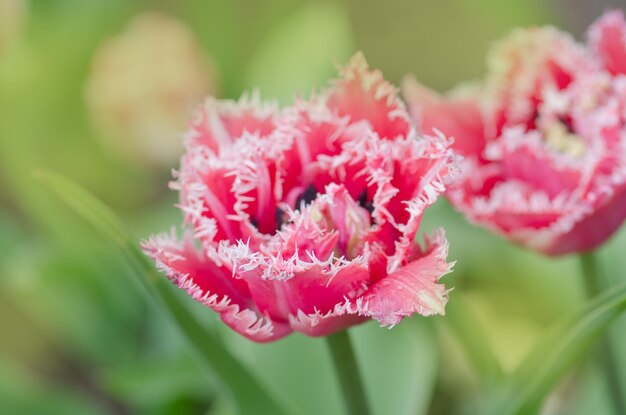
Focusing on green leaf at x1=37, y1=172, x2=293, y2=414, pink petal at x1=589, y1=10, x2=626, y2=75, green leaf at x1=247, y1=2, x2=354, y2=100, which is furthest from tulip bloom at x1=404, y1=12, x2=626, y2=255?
green leaf at x1=247, y1=2, x2=354, y2=100

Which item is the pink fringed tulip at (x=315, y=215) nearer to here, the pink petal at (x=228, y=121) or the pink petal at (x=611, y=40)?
the pink petal at (x=228, y=121)

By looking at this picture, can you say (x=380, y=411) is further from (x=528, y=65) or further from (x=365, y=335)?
(x=528, y=65)

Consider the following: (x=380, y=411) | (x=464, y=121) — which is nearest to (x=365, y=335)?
(x=380, y=411)

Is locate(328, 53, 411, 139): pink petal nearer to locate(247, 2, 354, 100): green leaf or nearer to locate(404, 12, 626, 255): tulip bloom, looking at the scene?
Answer: locate(404, 12, 626, 255): tulip bloom

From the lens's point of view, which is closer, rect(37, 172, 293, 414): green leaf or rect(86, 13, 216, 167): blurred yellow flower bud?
rect(37, 172, 293, 414): green leaf

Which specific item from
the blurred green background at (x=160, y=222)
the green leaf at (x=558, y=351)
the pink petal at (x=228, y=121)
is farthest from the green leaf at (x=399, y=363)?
the pink petal at (x=228, y=121)

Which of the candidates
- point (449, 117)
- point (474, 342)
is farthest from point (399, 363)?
point (449, 117)
